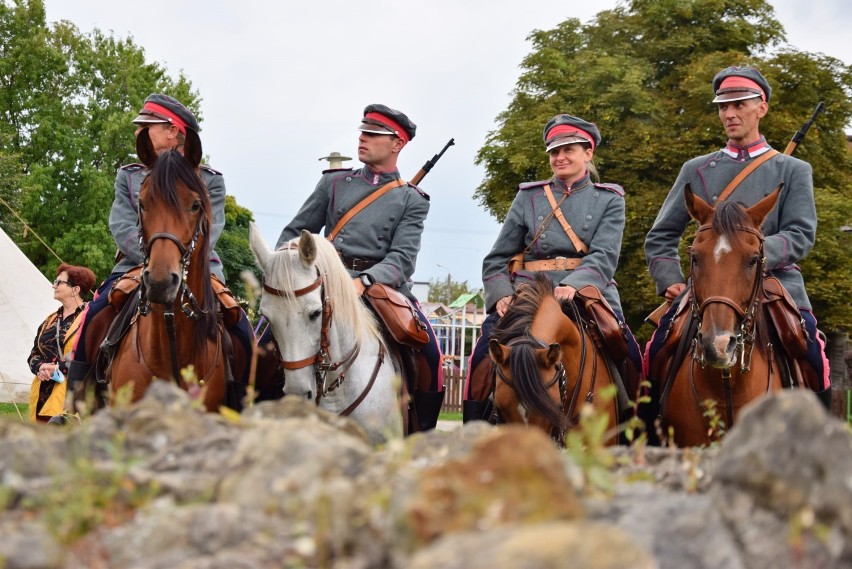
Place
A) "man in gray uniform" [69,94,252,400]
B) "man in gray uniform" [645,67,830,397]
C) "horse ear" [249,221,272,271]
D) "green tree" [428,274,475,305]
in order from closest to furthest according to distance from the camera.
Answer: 1. "horse ear" [249,221,272,271]
2. "man in gray uniform" [645,67,830,397]
3. "man in gray uniform" [69,94,252,400]
4. "green tree" [428,274,475,305]

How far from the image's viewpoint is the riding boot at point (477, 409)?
7.35 metres

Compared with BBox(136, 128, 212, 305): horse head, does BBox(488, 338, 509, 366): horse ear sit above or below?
below

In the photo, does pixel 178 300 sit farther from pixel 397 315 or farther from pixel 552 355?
Answer: pixel 552 355

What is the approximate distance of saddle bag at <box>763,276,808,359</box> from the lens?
6.93 metres

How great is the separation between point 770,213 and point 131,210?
414cm

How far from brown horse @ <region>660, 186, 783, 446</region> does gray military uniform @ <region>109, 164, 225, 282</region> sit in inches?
116

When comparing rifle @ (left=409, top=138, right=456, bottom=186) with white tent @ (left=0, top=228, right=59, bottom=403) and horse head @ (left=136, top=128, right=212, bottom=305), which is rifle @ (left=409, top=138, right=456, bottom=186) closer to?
horse head @ (left=136, top=128, right=212, bottom=305)

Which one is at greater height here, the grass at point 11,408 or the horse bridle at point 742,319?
the horse bridle at point 742,319

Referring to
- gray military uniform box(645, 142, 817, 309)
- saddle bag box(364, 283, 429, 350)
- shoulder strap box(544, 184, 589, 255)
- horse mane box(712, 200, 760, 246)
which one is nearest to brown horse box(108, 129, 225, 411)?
saddle bag box(364, 283, 429, 350)

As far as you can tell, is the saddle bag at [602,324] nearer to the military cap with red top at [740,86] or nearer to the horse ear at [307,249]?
the military cap with red top at [740,86]

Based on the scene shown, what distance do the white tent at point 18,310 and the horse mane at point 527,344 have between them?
15304mm

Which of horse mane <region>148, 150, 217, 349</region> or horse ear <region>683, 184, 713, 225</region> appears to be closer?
horse mane <region>148, 150, 217, 349</region>

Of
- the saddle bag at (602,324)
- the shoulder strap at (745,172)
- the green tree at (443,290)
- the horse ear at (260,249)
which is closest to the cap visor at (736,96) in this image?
the shoulder strap at (745,172)

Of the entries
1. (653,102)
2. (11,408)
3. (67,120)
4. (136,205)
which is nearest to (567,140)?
(136,205)
